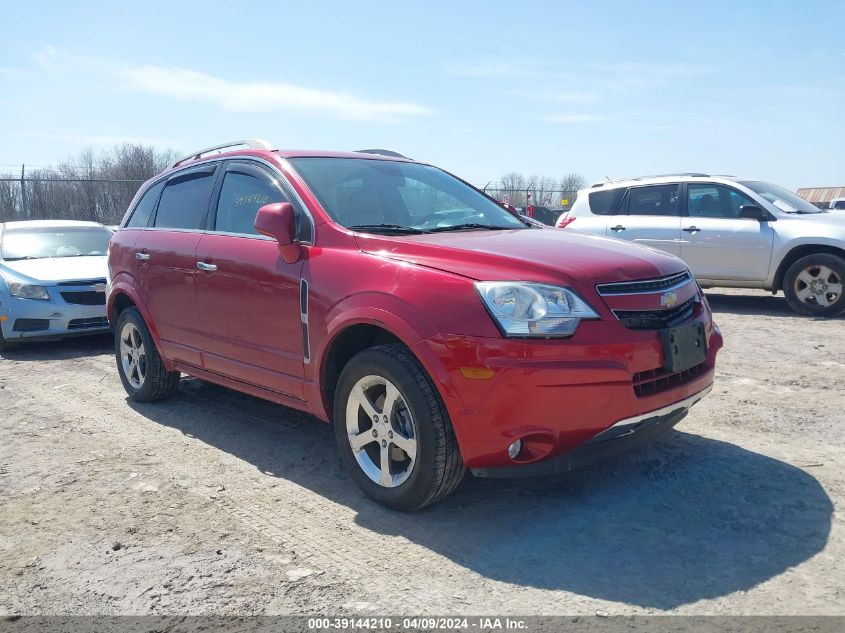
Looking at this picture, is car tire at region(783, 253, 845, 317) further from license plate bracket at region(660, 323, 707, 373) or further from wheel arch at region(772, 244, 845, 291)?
license plate bracket at region(660, 323, 707, 373)

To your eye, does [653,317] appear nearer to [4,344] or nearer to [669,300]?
[669,300]

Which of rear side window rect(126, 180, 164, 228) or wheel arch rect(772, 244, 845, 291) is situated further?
wheel arch rect(772, 244, 845, 291)

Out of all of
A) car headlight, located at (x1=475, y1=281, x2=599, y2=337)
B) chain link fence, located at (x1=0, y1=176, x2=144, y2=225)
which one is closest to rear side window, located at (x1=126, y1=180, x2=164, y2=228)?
car headlight, located at (x1=475, y1=281, x2=599, y2=337)

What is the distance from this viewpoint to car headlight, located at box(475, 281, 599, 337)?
3090mm

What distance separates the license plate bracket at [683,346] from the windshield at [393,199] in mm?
1363

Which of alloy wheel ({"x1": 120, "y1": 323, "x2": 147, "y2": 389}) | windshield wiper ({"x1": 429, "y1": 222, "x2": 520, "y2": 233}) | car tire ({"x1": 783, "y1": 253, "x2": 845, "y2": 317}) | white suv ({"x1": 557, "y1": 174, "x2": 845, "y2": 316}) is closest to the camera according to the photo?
windshield wiper ({"x1": 429, "y1": 222, "x2": 520, "y2": 233})

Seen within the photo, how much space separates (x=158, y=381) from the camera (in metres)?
5.59

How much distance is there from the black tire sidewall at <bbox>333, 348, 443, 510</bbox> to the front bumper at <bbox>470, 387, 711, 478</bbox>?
24 cm

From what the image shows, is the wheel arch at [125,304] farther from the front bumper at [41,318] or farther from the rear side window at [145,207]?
the front bumper at [41,318]

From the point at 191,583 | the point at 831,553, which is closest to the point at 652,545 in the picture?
the point at 831,553

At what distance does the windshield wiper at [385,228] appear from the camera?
157 inches

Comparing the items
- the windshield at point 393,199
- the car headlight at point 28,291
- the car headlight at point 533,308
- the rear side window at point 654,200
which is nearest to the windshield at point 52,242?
the car headlight at point 28,291

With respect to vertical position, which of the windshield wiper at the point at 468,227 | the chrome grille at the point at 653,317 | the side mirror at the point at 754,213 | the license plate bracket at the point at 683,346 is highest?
the side mirror at the point at 754,213

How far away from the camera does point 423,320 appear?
3.25m
